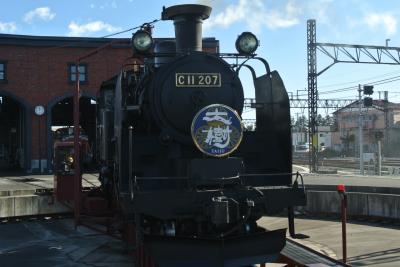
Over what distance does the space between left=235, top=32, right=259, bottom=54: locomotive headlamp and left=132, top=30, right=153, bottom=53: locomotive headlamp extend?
133cm

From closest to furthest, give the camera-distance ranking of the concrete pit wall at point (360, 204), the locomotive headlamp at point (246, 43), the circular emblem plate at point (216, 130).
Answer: the circular emblem plate at point (216, 130)
the locomotive headlamp at point (246, 43)
the concrete pit wall at point (360, 204)

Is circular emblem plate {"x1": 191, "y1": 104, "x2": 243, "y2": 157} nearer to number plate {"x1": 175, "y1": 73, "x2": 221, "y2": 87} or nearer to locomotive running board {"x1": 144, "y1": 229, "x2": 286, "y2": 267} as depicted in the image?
number plate {"x1": 175, "y1": 73, "x2": 221, "y2": 87}

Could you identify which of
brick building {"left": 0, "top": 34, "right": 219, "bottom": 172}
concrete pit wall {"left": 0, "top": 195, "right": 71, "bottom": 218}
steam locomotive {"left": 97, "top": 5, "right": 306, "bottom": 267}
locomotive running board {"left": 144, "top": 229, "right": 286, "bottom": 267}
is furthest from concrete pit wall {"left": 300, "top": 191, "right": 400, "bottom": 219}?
brick building {"left": 0, "top": 34, "right": 219, "bottom": 172}

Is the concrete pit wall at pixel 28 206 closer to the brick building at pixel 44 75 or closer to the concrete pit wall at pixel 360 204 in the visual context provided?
the concrete pit wall at pixel 360 204

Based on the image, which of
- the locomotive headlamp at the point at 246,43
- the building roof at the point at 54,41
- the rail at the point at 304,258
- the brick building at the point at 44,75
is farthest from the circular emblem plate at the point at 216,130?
the building roof at the point at 54,41

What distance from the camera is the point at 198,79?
7.18 meters

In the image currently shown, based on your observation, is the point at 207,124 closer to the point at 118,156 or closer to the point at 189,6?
the point at 118,156

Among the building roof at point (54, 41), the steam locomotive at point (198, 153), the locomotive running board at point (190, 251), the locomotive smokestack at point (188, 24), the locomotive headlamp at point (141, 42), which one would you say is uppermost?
the building roof at point (54, 41)

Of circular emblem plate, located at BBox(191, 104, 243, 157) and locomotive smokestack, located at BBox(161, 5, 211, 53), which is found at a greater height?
locomotive smokestack, located at BBox(161, 5, 211, 53)

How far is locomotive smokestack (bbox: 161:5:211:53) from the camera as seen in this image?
24.9 feet

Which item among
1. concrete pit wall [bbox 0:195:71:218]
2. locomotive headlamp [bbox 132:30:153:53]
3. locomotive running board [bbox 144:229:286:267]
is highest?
locomotive headlamp [bbox 132:30:153:53]

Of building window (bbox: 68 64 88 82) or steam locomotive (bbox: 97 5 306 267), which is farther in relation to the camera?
building window (bbox: 68 64 88 82)

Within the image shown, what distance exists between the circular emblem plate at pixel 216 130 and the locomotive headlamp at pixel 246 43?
→ 1.31 meters

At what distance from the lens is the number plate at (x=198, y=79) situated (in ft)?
23.3
